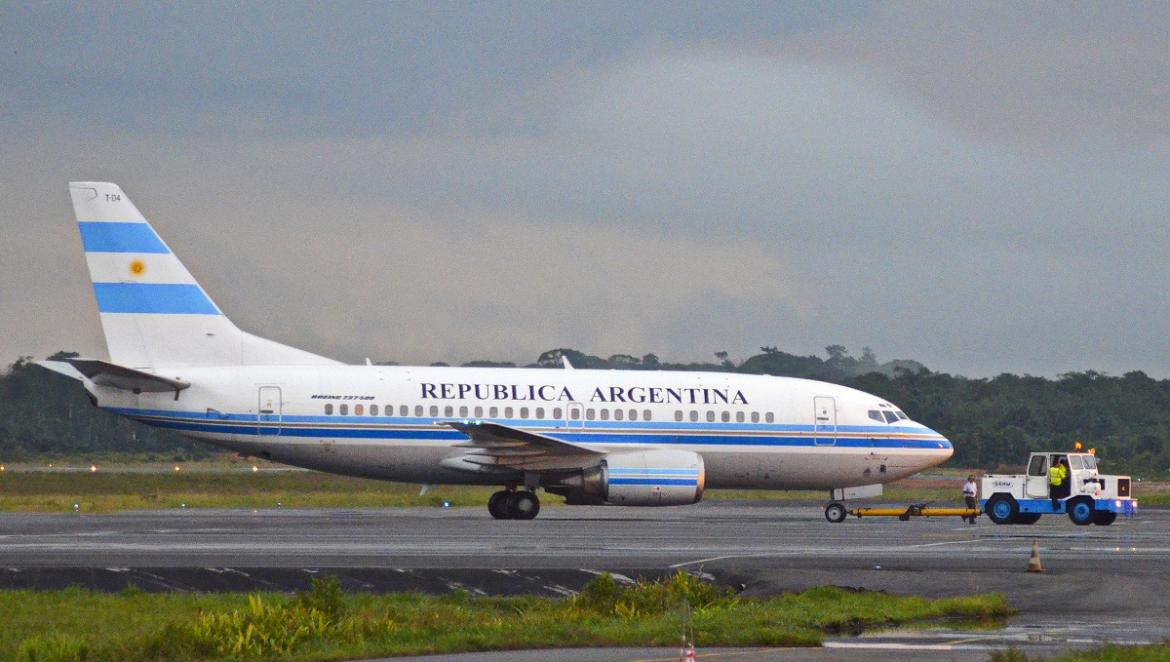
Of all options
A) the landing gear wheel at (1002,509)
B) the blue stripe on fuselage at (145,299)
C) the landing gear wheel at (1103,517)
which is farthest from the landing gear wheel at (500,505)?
the landing gear wheel at (1103,517)

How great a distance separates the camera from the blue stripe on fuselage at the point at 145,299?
3825 centimetres

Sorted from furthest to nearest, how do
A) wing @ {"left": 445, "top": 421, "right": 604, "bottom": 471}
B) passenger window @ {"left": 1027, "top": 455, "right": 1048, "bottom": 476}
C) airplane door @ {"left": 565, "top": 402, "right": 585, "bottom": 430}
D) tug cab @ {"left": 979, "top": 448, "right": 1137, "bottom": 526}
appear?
1. passenger window @ {"left": 1027, "top": 455, "right": 1048, "bottom": 476}
2. tug cab @ {"left": 979, "top": 448, "right": 1137, "bottom": 526}
3. airplane door @ {"left": 565, "top": 402, "right": 585, "bottom": 430}
4. wing @ {"left": 445, "top": 421, "right": 604, "bottom": 471}

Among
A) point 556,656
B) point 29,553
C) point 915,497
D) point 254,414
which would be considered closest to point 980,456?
point 915,497

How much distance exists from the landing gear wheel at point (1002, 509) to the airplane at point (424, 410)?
3.43 metres

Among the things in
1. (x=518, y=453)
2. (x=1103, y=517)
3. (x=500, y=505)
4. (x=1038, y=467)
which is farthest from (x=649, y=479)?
(x=1103, y=517)

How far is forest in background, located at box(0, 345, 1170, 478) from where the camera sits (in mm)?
74312

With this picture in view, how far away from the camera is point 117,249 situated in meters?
38.3

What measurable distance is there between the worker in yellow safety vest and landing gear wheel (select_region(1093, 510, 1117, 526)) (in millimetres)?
1002

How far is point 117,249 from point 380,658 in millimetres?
24975

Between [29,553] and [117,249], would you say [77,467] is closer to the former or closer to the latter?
[117,249]

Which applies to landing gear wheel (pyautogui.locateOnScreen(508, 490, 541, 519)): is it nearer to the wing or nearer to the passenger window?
the wing

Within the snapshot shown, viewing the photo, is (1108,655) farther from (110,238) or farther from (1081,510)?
(110,238)

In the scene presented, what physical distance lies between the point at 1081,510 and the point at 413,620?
25.7m

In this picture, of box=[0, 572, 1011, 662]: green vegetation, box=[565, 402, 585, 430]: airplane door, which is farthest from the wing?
box=[0, 572, 1011, 662]: green vegetation
